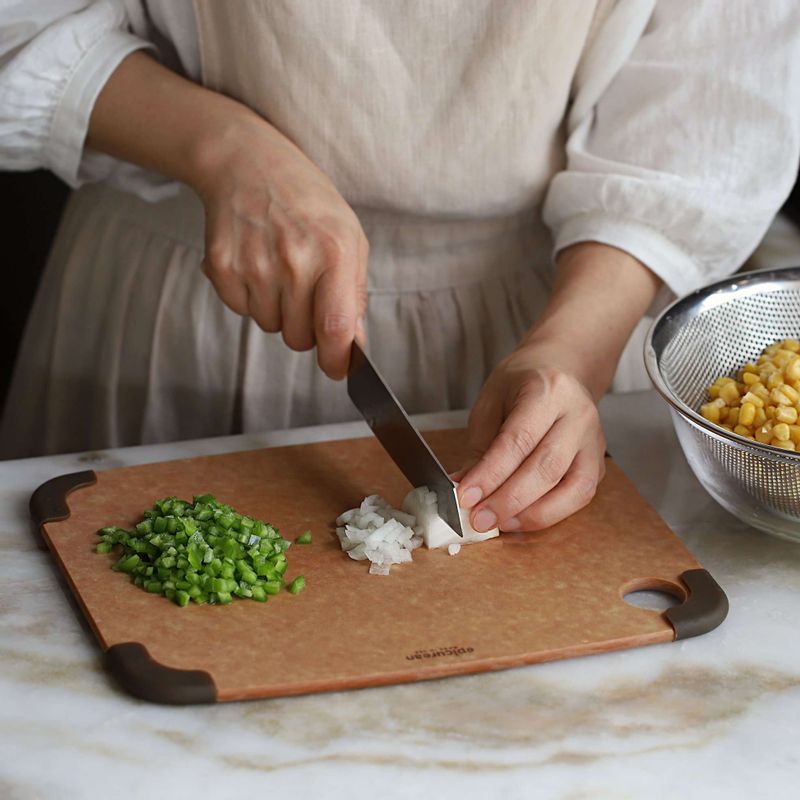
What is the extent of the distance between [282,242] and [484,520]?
1.03 feet

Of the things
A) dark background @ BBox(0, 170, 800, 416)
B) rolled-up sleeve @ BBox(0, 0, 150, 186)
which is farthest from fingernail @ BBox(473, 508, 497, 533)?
dark background @ BBox(0, 170, 800, 416)

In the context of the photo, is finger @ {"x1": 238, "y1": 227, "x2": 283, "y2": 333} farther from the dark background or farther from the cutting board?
the dark background

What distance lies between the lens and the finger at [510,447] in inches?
39.0

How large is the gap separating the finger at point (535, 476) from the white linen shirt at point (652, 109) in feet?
0.88

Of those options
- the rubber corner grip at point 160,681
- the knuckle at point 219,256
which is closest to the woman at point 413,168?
the knuckle at point 219,256

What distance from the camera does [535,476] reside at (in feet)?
3.30

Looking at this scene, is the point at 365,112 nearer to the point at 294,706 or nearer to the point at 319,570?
the point at 319,570

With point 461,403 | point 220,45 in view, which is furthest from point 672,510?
point 220,45

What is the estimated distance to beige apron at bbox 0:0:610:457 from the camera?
47.1 inches

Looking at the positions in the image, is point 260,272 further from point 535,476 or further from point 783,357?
point 783,357

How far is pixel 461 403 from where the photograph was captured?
4.69ft

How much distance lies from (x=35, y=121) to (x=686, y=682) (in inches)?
32.7

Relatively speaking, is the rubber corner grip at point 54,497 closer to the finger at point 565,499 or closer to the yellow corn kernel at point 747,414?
the finger at point 565,499

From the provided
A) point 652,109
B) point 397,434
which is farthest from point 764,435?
point 652,109
